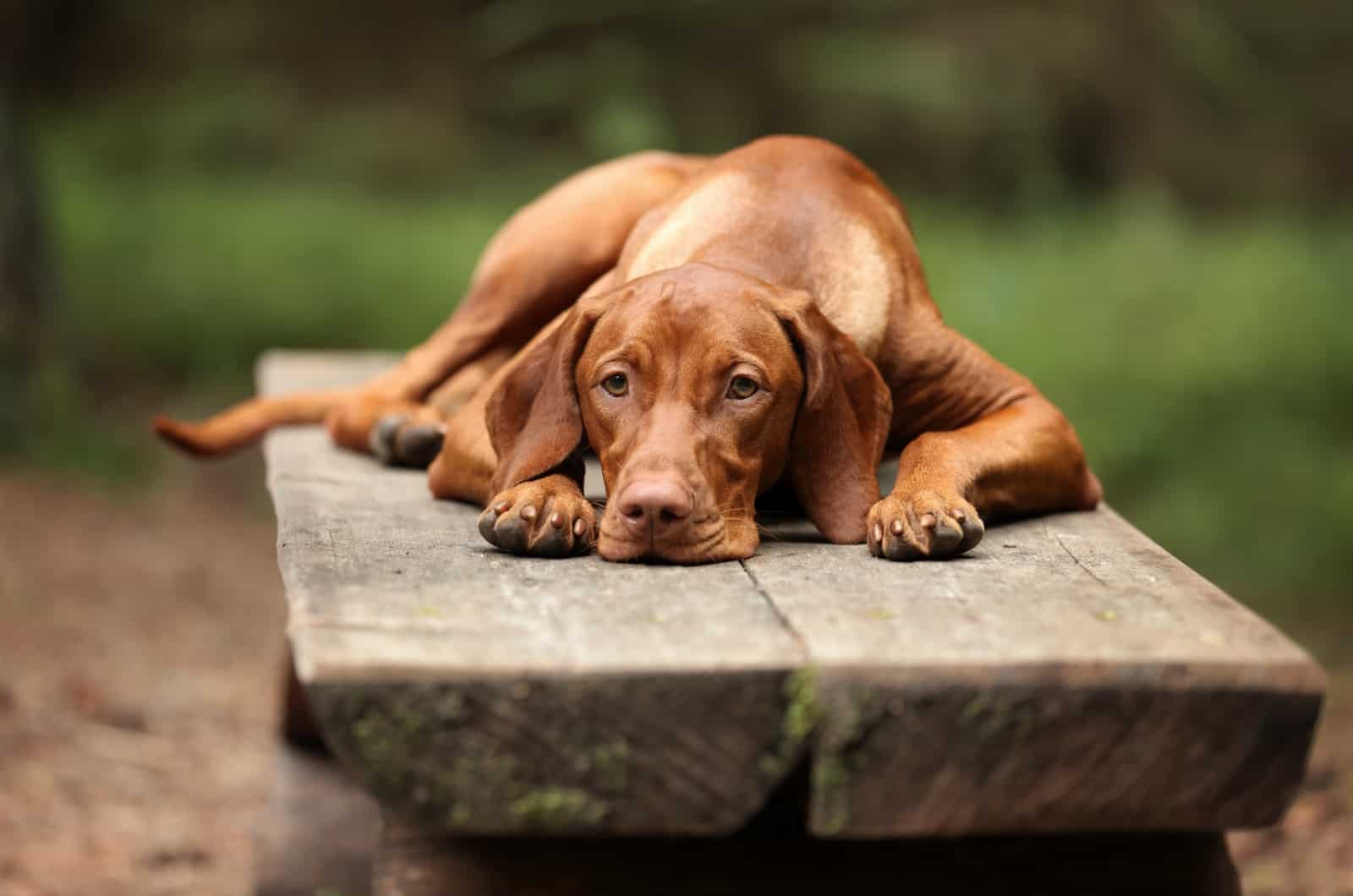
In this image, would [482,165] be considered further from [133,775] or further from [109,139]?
[133,775]

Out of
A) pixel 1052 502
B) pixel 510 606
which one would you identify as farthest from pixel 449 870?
pixel 1052 502

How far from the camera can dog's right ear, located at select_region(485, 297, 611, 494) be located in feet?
9.13

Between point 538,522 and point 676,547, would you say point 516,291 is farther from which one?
point 676,547

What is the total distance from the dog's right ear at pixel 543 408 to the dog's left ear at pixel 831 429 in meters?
0.34

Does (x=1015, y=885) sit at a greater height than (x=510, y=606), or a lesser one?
lesser

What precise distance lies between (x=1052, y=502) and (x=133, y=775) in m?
3.06

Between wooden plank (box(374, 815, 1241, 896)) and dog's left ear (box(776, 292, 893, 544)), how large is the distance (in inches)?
23.5

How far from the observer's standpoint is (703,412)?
102 inches

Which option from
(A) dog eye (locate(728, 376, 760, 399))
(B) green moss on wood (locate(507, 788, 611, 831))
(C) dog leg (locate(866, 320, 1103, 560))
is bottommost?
(B) green moss on wood (locate(507, 788, 611, 831))

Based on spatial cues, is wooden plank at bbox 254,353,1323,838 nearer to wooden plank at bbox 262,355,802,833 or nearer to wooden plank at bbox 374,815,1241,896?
wooden plank at bbox 262,355,802,833

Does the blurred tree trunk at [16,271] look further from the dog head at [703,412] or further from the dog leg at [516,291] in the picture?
the dog head at [703,412]

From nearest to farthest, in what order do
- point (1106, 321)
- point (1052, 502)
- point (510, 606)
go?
point (510, 606), point (1052, 502), point (1106, 321)

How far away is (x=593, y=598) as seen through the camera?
7.13 ft

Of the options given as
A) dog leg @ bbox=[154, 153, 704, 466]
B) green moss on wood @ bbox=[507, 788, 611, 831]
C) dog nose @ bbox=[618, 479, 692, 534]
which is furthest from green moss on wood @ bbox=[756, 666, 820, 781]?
dog leg @ bbox=[154, 153, 704, 466]
